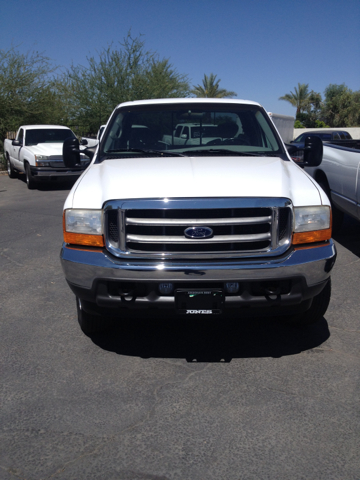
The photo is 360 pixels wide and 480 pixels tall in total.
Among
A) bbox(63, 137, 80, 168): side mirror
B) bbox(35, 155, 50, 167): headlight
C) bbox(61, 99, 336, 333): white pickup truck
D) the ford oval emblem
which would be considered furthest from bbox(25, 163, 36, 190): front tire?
the ford oval emblem

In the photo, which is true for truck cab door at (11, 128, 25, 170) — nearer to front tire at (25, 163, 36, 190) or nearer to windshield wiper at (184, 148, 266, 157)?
front tire at (25, 163, 36, 190)

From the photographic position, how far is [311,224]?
344cm

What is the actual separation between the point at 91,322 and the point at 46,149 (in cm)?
1103

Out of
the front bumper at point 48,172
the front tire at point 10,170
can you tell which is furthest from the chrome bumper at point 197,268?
the front tire at point 10,170

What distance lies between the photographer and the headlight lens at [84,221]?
341 centimetres

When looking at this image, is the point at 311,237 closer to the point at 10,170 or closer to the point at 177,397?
the point at 177,397

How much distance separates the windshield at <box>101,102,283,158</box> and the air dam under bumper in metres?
1.48

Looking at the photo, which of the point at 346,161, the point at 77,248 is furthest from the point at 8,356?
the point at 346,161

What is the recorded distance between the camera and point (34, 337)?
410 centimetres

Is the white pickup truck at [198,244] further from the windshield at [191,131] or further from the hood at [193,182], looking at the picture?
the windshield at [191,131]

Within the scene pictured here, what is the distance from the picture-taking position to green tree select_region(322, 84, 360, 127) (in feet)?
178

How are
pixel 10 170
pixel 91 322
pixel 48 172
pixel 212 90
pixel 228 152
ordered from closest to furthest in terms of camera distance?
1. pixel 91 322
2. pixel 228 152
3. pixel 48 172
4. pixel 10 170
5. pixel 212 90

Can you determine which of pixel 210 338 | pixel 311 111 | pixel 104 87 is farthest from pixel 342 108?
pixel 210 338

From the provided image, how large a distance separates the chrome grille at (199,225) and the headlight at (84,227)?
7 cm
